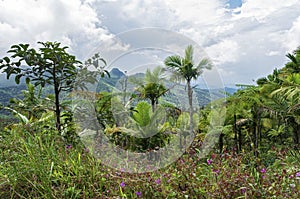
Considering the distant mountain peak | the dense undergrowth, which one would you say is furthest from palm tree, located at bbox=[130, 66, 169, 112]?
the dense undergrowth

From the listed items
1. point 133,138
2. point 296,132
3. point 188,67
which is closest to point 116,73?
point 188,67

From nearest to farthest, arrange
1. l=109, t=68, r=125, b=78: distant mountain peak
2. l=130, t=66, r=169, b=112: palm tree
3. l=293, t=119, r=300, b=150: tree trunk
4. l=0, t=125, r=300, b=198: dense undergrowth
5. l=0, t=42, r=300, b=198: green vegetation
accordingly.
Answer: l=0, t=125, r=300, b=198: dense undergrowth → l=0, t=42, r=300, b=198: green vegetation → l=109, t=68, r=125, b=78: distant mountain peak → l=130, t=66, r=169, b=112: palm tree → l=293, t=119, r=300, b=150: tree trunk

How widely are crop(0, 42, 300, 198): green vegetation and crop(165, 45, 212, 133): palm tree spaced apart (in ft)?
0.05

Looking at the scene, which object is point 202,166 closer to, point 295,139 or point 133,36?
point 133,36

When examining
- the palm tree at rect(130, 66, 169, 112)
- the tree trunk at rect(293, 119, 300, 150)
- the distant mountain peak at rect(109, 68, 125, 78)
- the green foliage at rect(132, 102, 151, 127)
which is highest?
the distant mountain peak at rect(109, 68, 125, 78)

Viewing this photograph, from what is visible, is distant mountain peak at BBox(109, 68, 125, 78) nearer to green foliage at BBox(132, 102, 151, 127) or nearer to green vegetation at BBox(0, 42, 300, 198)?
green vegetation at BBox(0, 42, 300, 198)

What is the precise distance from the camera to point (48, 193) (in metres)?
3.19

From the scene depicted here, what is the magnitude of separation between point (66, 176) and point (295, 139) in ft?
23.9

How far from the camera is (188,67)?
Result: 526 centimetres

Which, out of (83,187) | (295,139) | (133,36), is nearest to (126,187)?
(83,187)

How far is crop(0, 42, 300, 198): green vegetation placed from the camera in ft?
10.9

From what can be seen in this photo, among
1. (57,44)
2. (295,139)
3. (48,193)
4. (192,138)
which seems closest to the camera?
(48,193)

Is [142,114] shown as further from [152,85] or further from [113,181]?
[113,181]

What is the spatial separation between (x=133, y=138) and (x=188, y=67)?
66.0 inches
